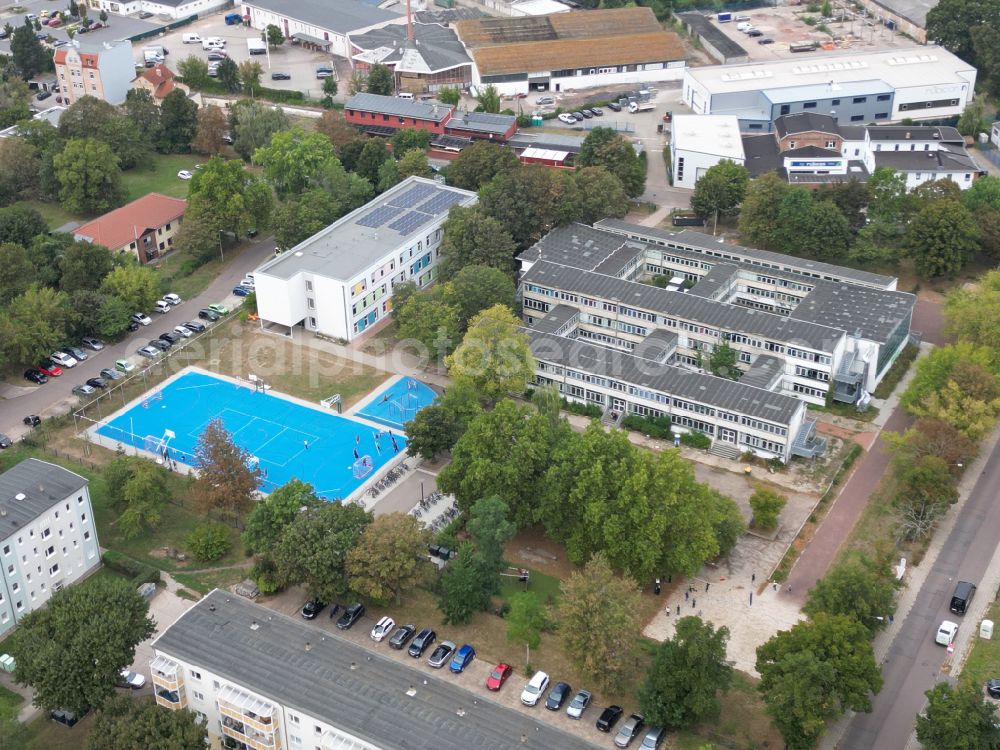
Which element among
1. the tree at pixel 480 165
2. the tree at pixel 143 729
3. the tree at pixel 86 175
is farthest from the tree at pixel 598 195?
the tree at pixel 143 729

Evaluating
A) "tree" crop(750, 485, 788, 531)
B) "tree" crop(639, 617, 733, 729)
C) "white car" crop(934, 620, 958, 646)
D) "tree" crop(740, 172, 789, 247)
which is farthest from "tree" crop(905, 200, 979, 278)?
"tree" crop(639, 617, 733, 729)

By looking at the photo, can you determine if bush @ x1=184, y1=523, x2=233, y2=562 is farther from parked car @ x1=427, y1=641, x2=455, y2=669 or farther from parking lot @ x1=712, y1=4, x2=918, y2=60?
parking lot @ x1=712, y1=4, x2=918, y2=60

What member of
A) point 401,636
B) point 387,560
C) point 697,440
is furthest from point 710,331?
point 401,636

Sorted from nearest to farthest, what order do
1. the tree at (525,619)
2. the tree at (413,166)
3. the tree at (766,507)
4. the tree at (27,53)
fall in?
the tree at (525,619)
the tree at (766,507)
the tree at (413,166)
the tree at (27,53)

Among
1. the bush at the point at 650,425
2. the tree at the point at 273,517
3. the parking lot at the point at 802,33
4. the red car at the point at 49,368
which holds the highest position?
the parking lot at the point at 802,33

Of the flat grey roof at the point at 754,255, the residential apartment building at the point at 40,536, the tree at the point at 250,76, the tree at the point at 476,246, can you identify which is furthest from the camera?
the tree at the point at 250,76

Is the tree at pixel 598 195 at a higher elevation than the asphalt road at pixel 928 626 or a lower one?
higher

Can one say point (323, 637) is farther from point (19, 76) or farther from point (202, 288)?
point (19, 76)

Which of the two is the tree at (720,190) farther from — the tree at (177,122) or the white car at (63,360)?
the tree at (177,122)
